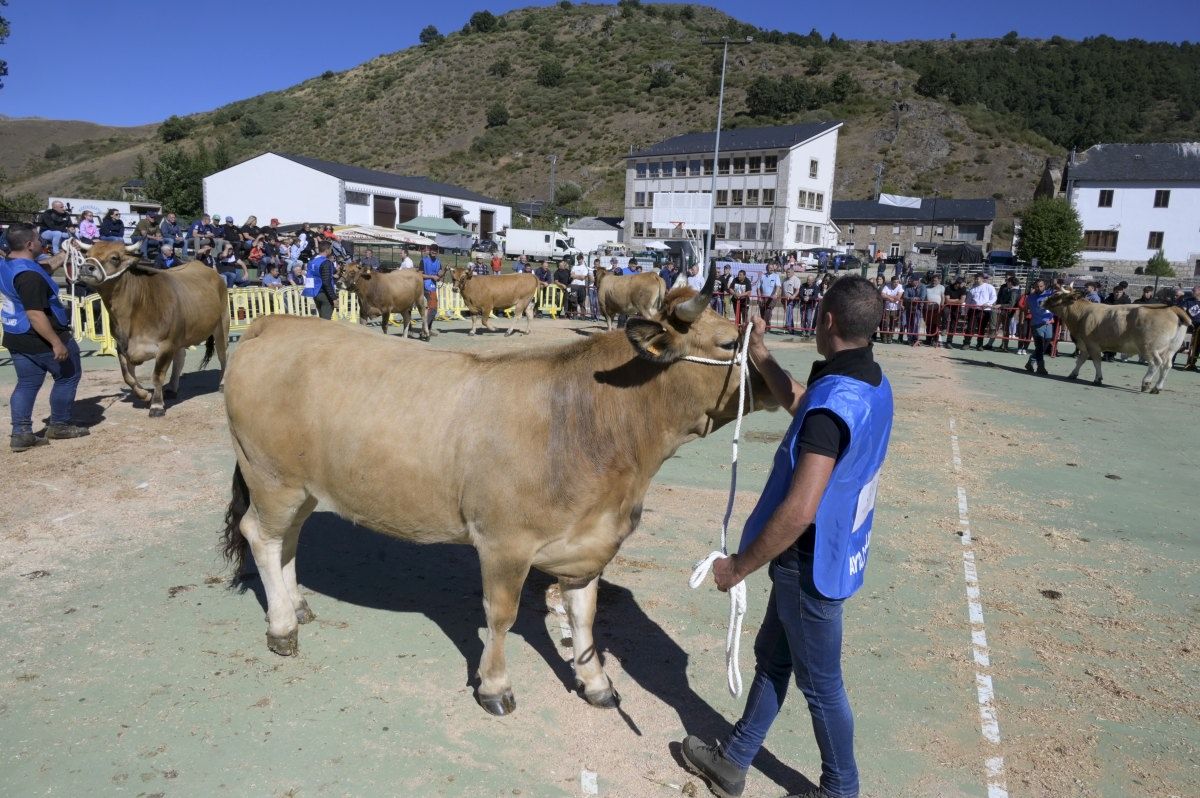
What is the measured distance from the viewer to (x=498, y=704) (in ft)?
12.1

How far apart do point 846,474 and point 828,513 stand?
0.16 m

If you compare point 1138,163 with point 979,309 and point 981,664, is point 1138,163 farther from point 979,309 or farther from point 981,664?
point 981,664

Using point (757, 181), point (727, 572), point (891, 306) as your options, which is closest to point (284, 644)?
point (727, 572)

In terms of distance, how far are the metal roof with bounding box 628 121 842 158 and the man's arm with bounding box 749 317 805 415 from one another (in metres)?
65.5

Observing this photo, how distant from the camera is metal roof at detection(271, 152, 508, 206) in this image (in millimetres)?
55219


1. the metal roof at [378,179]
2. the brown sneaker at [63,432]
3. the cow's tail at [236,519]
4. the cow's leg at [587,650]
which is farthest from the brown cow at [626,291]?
the metal roof at [378,179]

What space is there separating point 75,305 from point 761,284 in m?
17.0

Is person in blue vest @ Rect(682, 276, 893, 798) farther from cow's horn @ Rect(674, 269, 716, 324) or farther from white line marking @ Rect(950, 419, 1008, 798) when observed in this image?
white line marking @ Rect(950, 419, 1008, 798)

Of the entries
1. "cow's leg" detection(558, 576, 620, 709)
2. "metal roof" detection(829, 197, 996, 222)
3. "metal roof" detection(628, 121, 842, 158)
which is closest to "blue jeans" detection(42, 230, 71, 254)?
"cow's leg" detection(558, 576, 620, 709)

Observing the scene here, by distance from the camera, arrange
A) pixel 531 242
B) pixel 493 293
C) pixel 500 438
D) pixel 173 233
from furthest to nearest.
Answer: pixel 531 242, pixel 173 233, pixel 493 293, pixel 500 438

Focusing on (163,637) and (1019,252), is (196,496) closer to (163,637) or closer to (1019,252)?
(163,637)

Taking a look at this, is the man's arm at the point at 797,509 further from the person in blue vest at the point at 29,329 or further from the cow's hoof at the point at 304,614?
the person in blue vest at the point at 29,329

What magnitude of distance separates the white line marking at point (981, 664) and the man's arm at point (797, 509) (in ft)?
5.69

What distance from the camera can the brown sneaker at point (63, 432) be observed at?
7.89 m
